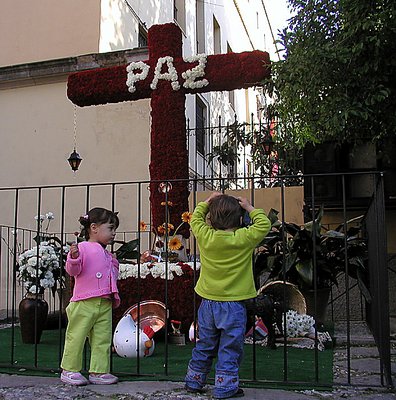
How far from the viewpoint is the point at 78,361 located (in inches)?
143

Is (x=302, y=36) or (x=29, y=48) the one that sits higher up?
(x=29, y=48)

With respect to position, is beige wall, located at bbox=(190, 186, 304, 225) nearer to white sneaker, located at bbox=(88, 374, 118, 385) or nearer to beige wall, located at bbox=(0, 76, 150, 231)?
beige wall, located at bbox=(0, 76, 150, 231)

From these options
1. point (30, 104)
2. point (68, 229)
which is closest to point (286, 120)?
point (68, 229)

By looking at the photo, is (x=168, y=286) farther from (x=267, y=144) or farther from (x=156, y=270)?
(x=267, y=144)

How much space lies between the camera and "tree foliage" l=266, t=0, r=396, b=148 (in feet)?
16.0

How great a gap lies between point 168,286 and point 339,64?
8.82 ft

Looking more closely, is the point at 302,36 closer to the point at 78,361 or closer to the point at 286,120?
the point at 286,120

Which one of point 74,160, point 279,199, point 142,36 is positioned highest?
point 142,36

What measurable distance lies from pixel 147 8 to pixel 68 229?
5359 millimetres

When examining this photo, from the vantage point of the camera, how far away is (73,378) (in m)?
3.56

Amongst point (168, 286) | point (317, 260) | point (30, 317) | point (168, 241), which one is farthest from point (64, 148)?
point (317, 260)

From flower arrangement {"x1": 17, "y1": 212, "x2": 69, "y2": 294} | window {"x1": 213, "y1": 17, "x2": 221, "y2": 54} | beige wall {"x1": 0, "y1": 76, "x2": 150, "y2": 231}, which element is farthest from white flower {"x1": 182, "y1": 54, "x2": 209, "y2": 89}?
window {"x1": 213, "y1": 17, "x2": 221, "y2": 54}

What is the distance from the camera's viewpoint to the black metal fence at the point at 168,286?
3521 mm

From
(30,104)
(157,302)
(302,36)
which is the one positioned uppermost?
(30,104)
